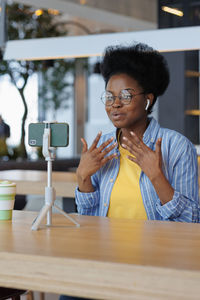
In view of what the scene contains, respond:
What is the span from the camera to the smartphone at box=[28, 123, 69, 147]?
1.67 m

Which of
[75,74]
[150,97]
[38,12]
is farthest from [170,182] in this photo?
[75,74]

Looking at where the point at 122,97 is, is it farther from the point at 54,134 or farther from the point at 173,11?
the point at 173,11

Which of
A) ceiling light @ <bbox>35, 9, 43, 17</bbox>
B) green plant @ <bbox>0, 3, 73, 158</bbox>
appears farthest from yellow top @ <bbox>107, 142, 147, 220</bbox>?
ceiling light @ <bbox>35, 9, 43, 17</bbox>

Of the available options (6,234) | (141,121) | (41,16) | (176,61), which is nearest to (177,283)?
(6,234)

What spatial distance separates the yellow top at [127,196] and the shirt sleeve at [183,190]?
96mm

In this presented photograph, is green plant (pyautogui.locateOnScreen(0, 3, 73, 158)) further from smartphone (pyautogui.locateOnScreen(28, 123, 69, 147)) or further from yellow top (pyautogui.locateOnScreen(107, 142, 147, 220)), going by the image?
smartphone (pyautogui.locateOnScreen(28, 123, 69, 147))

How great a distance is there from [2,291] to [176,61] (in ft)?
17.6

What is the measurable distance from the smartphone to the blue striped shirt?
0.42 m

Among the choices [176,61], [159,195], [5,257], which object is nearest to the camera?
[5,257]

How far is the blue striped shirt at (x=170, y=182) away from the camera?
1.94 metres

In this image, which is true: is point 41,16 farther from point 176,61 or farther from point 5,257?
point 5,257

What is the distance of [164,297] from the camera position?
1.10 metres

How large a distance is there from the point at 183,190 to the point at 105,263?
0.90 metres

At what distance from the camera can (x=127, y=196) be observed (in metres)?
2.05
